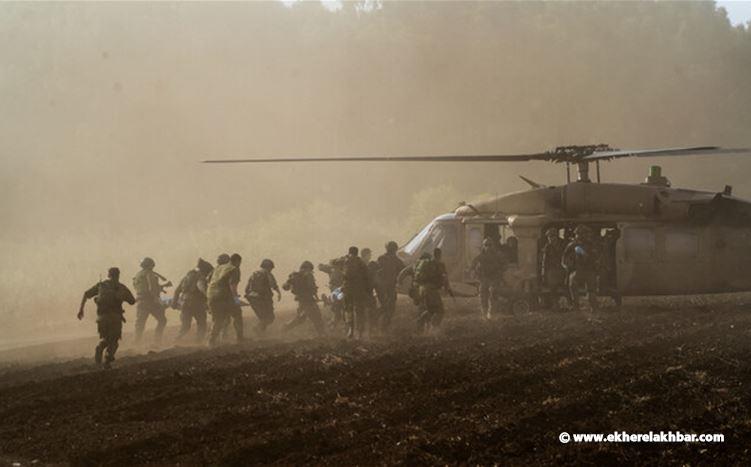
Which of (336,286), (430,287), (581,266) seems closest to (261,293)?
(336,286)

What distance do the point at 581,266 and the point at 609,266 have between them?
3.14 feet

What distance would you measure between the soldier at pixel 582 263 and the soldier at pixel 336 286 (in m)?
4.46

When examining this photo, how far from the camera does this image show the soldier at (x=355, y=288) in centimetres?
1655

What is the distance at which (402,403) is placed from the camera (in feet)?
29.6

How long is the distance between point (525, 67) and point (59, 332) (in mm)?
44287

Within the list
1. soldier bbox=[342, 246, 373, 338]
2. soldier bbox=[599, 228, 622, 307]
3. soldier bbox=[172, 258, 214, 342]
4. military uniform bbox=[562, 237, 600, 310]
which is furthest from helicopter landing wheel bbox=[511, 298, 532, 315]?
soldier bbox=[172, 258, 214, 342]

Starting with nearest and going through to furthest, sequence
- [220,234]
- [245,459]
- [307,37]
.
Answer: [245,459] < [220,234] < [307,37]

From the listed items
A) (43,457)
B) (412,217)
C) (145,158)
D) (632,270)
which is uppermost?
(145,158)

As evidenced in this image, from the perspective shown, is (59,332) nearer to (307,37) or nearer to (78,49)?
(78,49)

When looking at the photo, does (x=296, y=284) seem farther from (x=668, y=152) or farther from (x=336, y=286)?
(x=668, y=152)

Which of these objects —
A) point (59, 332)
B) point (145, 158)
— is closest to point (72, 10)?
point (145, 158)

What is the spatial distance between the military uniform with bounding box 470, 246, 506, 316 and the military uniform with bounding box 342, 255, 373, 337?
2797 millimetres

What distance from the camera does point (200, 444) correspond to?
7.81 metres

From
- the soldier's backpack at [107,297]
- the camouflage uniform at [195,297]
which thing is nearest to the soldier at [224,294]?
the camouflage uniform at [195,297]
